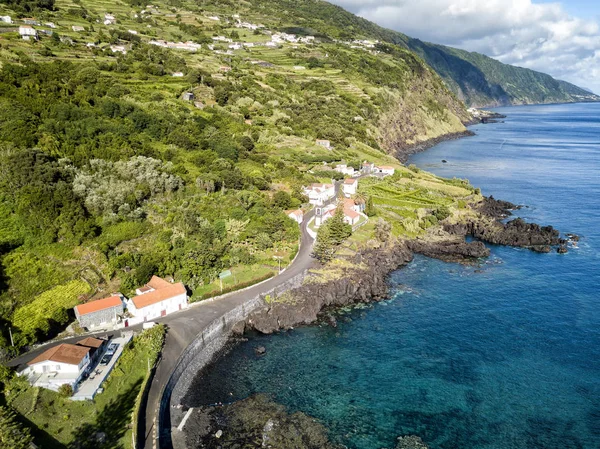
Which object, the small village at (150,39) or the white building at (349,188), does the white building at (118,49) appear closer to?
the small village at (150,39)

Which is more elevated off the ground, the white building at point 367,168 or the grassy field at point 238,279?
the white building at point 367,168

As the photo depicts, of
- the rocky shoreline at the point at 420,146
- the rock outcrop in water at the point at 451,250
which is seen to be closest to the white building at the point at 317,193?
the rock outcrop in water at the point at 451,250

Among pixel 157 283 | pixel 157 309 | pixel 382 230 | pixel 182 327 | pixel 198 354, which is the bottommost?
pixel 198 354

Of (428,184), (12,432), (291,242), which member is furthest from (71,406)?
(428,184)

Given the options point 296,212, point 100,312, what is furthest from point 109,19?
point 100,312

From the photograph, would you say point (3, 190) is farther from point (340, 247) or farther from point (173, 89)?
point (173, 89)

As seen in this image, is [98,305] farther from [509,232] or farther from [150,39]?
[150,39]

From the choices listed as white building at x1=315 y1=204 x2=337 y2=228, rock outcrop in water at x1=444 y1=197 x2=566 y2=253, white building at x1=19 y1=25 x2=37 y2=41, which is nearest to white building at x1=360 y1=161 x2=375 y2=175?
rock outcrop in water at x1=444 y1=197 x2=566 y2=253

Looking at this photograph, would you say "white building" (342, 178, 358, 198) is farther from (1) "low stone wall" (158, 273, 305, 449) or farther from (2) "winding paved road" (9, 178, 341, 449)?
(1) "low stone wall" (158, 273, 305, 449)
